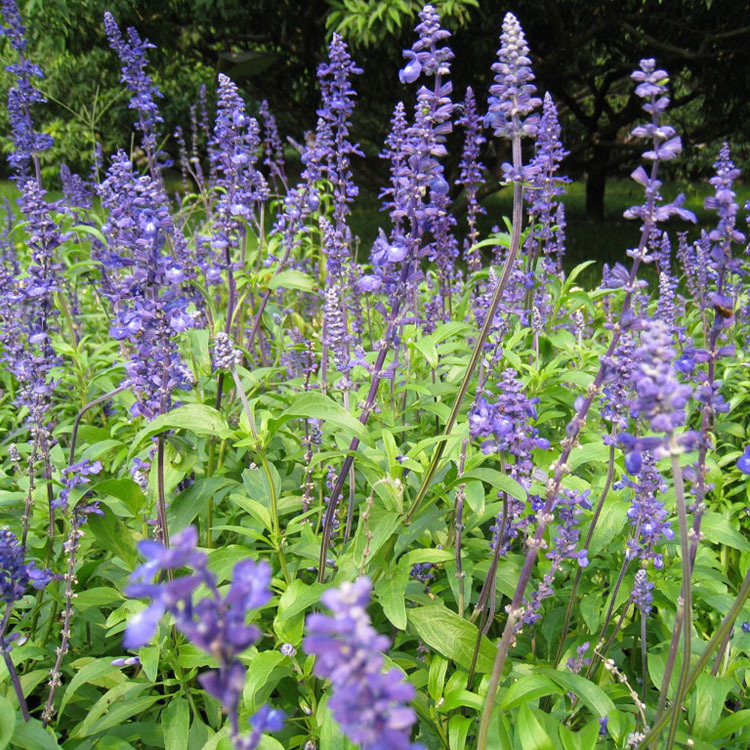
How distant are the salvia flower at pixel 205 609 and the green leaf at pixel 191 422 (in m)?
1.40

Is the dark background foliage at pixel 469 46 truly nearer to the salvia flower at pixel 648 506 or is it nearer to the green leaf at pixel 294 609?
the salvia flower at pixel 648 506

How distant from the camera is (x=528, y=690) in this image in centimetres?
214

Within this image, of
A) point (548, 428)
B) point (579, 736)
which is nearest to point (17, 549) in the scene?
point (579, 736)

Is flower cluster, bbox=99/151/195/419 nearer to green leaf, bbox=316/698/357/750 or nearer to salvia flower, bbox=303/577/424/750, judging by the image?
green leaf, bbox=316/698/357/750

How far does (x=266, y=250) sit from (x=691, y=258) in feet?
11.3

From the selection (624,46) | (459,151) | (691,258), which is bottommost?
(691,258)

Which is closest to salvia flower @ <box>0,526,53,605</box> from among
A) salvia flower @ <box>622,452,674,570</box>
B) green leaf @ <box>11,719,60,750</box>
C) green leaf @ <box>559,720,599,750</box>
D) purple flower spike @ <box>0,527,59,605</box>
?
purple flower spike @ <box>0,527,59,605</box>

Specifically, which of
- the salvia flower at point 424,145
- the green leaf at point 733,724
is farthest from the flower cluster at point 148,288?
the green leaf at point 733,724

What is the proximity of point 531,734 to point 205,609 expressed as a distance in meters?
1.45

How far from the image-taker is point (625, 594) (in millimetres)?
2795

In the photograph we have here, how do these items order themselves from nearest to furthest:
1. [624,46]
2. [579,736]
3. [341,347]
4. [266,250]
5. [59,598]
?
[579,736] < [59,598] < [341,347] < [266,250] < [624,46]

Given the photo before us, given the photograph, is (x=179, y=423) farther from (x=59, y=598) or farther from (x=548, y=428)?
(x=548, y=428)

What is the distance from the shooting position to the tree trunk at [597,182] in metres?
15.3

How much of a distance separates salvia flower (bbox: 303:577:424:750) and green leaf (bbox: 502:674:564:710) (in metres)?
1.44
